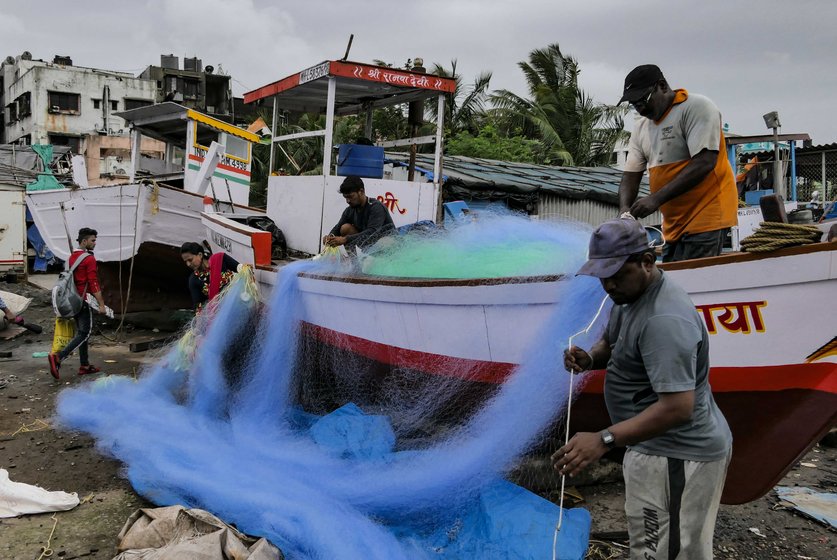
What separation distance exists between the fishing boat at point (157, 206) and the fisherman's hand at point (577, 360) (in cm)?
641

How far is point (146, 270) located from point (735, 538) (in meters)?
9.27

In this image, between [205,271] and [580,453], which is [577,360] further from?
[205,271]

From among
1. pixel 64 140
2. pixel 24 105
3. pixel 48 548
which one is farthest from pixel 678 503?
pixel 24 105

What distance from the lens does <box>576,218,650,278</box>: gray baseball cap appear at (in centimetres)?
197

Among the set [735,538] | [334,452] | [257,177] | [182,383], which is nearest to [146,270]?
[182,383]

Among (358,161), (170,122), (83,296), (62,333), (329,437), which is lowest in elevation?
(62,333)

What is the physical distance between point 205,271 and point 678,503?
5.64m

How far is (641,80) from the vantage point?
3318mm

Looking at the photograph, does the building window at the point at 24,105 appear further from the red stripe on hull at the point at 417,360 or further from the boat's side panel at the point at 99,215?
the red stripe on hull at the point at 417,360

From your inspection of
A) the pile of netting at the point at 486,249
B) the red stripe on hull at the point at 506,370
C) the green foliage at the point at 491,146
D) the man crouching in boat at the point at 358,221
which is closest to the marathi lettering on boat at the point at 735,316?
the red stripe on hull at the point at 506,370

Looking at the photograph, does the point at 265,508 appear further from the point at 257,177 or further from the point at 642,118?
the point at 257,177

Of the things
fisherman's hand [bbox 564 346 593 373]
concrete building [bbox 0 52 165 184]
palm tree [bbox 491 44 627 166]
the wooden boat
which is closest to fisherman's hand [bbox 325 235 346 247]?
the wooden boat

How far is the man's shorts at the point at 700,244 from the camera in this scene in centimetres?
349

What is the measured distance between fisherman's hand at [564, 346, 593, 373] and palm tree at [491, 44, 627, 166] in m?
19.4
